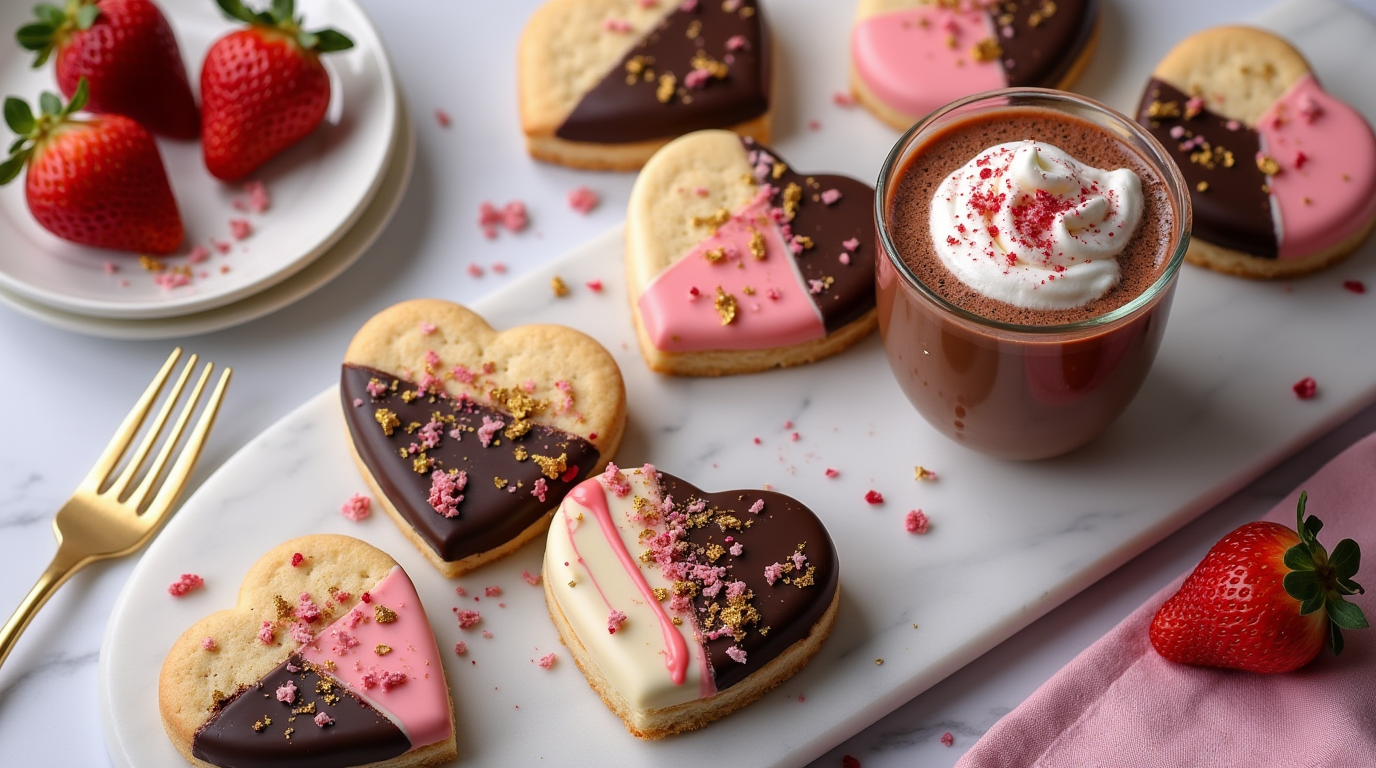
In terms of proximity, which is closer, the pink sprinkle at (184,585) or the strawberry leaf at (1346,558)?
the strawberry leaf at (1346,558)

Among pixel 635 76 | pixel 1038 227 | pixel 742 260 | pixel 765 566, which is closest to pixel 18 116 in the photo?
pixel 635 76

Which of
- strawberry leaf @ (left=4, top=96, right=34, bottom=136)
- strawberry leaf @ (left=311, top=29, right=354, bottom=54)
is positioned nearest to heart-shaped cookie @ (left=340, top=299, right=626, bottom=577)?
strawberry leaf @ (left=311, top=29, right=354, bottom=54)

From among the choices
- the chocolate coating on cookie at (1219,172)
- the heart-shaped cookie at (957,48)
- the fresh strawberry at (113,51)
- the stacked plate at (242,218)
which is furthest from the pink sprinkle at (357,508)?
the chocolate coating on cookie at (1219,172)

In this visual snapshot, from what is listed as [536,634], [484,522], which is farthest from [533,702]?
[484,522]

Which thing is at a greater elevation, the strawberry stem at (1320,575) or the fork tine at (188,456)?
the strawberry stem at (1320,575)

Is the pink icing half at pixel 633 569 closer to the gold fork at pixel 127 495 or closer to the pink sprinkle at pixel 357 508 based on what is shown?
the pink sprinkle at pixel 357 508

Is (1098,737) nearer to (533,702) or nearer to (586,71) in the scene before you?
(533,702)

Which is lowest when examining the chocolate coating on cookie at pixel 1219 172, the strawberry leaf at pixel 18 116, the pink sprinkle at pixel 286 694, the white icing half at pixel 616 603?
Answer: the pink sprinkle at pixel 286 694
